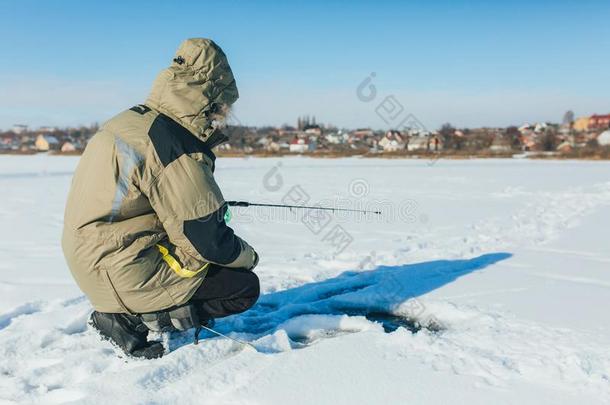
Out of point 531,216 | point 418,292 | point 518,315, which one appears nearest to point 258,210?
point 531,216

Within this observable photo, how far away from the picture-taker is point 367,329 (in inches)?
108

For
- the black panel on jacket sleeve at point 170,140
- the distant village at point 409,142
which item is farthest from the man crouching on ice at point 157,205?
the distant village at point 409,142

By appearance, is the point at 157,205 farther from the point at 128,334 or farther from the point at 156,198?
the point at 128,334

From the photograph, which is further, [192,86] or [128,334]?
[128,334]

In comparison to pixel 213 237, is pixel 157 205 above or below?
above

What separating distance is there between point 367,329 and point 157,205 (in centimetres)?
142

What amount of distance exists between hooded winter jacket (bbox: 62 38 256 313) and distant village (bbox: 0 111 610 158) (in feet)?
57.7

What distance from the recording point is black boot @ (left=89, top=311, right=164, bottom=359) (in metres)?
2.22

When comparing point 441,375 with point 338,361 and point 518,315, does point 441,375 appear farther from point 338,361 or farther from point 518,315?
point 518,315

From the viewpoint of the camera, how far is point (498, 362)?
Result: 2.19 m

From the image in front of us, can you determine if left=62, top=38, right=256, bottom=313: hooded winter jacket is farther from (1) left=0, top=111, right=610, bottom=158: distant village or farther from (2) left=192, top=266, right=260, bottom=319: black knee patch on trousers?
(1) left=0, top=111, right=610, bottom=158: distant village

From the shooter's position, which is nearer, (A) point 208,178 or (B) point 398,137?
(A) point 208,178

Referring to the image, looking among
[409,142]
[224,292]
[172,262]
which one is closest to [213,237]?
[172,262]

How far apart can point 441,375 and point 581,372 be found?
0.59 meters
